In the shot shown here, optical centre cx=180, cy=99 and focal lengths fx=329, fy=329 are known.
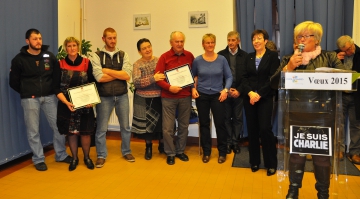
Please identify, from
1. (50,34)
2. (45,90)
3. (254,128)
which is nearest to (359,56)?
(254,128)

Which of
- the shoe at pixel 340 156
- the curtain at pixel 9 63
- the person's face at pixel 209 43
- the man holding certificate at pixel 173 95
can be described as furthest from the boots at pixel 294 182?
the curtain at pixel 9 63

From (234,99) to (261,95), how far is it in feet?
3.72

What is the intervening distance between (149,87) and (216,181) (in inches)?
57.8

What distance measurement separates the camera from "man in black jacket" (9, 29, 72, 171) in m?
3.75

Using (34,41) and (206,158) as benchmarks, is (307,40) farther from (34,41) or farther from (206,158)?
(34,41)

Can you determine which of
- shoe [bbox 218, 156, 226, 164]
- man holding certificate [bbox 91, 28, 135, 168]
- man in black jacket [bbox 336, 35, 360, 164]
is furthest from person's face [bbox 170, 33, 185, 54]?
man in black jacket [bbox 336, 35, 360, 164]

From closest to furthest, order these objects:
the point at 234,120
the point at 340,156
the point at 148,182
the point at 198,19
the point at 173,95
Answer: the point at 340,156, the point at 148,182, the point at 173,95, the point at 234,120, the point at 198,19

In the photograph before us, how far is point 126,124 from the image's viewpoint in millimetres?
4102

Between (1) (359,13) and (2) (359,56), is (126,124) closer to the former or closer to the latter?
(2) (359,56)

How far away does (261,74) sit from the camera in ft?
11.6

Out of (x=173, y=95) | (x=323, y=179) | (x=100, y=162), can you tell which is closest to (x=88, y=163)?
(x=100, y=162)

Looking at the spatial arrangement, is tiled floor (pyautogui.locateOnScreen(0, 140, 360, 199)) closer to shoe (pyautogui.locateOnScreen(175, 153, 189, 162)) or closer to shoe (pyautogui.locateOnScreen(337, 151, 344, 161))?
shoe (pyautogui.locateOnScreen(175, 153, 189, 162))

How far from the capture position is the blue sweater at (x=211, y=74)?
13.1 feet

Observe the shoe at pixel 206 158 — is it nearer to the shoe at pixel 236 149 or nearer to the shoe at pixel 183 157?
the shoe at pixel 183 157
